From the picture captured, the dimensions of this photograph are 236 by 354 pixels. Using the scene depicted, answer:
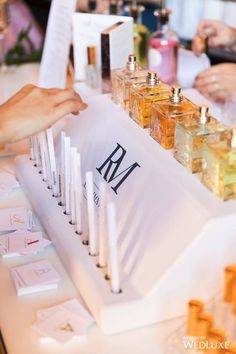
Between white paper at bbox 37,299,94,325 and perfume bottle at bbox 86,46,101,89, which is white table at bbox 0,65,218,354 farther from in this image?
perfume bottle at bbox 86,46,101,89

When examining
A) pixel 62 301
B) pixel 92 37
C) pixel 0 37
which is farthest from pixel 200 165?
pixel 0 37

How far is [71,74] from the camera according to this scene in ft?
7.16

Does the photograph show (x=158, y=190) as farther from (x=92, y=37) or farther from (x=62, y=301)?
(x=92, y=37)

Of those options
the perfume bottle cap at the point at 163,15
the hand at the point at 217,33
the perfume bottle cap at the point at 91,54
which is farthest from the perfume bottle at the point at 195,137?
the hand at the point at 217,33

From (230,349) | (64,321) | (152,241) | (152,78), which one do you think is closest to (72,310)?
(64,321)

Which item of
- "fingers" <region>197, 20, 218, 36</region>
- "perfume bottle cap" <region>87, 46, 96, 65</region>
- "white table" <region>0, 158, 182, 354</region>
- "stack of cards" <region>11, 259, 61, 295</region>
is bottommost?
"white table" <region>0, 158, 182, 354</region>

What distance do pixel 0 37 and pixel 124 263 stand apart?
1.73m

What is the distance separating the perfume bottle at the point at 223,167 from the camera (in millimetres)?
1020

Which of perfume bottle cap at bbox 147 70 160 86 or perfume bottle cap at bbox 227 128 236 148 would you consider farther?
perfume bottle cap at bbox 147 70 160 86

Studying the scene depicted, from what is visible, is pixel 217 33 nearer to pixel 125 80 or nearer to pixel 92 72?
pixel 92 72

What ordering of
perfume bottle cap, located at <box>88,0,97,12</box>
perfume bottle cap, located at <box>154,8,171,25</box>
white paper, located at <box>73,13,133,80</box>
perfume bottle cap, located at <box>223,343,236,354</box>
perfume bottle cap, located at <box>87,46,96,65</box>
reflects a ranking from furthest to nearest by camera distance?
perfume bottle cap, located at <box>88,0,97,12</box> < perfume bottle cap, located at <box>154,8,171,25</box> < perfume bottle cap, located at <box>87,46,96,65</box> < white paper, located at <box>73,13,133,80</box> < perfume bottle cap, located at <box>223,343,236,354</box>

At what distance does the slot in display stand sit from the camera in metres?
0.99

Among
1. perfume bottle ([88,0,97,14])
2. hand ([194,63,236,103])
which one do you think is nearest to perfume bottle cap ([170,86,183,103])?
hand ([194,63,236,103])

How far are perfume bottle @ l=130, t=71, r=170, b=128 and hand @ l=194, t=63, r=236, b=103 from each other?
638mm
